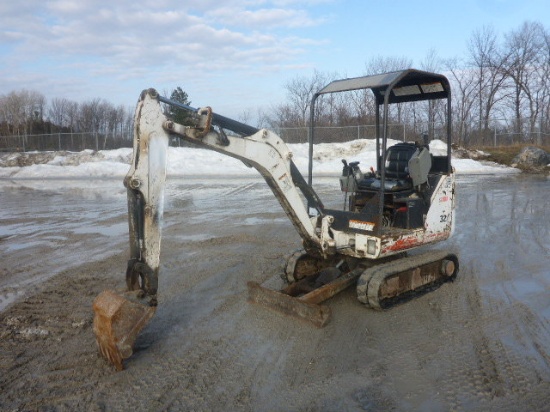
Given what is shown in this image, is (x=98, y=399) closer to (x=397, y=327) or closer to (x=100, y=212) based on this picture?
(x=397, y=327)

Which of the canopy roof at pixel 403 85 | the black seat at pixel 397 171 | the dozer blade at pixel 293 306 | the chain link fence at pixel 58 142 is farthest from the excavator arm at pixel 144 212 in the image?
the chain link fence at pixel 58 142

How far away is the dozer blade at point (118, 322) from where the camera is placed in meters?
4.14

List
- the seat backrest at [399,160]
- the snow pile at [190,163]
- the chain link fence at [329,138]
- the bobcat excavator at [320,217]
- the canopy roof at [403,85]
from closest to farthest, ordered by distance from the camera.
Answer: the bobcat excavator at [320,217]
the canopy roof at [403,85]
the seat backrest at [399,160]
the snow pile at [190,163]
the chain link fence at [329,138]

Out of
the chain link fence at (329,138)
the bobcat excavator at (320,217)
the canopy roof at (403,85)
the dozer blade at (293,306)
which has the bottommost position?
the dozer blade at (293,306)

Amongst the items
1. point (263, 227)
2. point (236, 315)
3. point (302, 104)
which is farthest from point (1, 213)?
point (302, 104)

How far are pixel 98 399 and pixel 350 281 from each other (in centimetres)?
305

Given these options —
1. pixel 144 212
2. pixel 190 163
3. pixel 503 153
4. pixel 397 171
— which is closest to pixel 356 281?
pixel 397 171

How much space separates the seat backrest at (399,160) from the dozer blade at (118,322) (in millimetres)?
3651

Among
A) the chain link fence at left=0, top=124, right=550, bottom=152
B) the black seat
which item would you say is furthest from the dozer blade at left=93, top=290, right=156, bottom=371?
the chain link fence at left=0, top=124, right=550, bottom=152

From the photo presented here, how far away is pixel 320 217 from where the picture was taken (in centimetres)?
591

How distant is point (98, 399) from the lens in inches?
149

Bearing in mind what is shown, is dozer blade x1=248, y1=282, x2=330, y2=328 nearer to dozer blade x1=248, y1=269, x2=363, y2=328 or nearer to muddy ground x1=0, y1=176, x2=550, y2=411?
dozer blade x1=248, y1=269, x2=363, y2=328

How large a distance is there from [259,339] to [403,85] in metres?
4.04

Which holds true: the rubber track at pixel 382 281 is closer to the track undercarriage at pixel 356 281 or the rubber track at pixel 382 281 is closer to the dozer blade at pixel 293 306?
the track undercarriage at pixel 356 281
